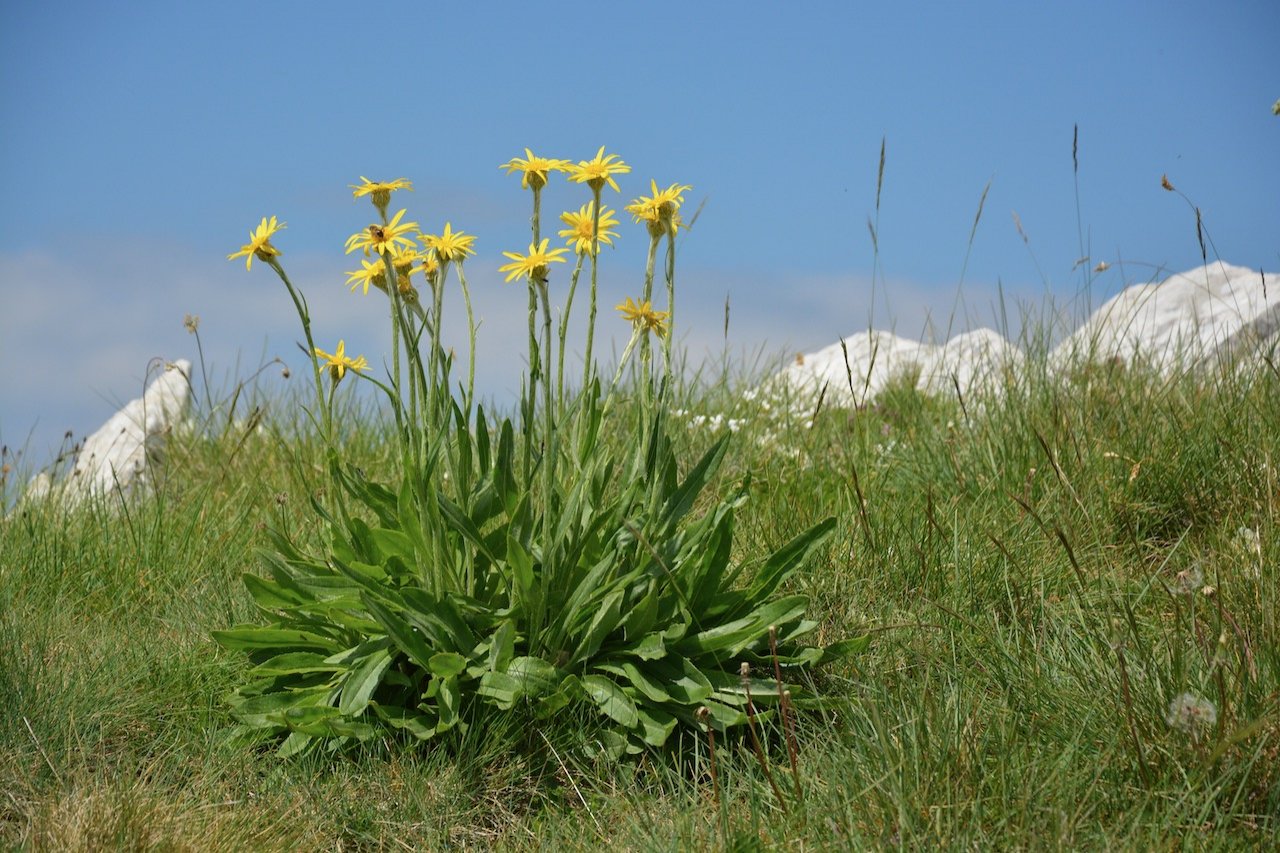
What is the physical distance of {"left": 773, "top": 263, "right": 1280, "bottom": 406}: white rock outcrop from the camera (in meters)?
5.11

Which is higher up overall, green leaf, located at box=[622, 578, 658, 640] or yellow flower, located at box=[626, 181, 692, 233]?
yellow flower, located at box=[626, 181, 692, 233]

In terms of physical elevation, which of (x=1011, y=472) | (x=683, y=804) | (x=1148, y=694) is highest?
(x=1011, y=472)

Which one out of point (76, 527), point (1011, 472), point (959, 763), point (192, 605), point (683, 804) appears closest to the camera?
point (959, 763)

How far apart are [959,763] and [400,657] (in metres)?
1.46

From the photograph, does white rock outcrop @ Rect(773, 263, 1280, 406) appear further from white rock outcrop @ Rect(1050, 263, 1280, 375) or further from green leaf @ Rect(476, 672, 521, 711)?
green leaf @ Rect(476, 672, 521, 711)

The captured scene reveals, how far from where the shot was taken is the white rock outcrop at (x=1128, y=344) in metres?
5.11

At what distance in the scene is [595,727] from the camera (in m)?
2.85

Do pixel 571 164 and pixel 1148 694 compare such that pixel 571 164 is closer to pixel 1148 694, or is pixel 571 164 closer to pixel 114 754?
pixel 1148 694

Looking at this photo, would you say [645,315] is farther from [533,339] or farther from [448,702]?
[448,702]

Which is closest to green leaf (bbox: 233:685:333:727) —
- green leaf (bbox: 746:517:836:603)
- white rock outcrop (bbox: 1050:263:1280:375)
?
green leaf (bbox: 746:517:836:603)

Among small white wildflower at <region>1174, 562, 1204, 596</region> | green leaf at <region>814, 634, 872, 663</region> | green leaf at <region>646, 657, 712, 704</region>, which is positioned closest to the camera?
small white wildflower at <region>1174, 562, 1204, 596</region>

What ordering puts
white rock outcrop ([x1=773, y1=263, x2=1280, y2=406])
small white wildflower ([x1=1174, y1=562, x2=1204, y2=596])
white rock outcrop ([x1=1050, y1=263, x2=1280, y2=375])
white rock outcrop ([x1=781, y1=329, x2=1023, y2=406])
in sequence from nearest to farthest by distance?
small white wildflower ([x1=1174, y1=562, x2=1204, y2=596])
white rock outcrop ([x1=781, y1=329, x2=1023, y2=406])
white rock outcrop ([x1=773, y1=263, x2=1280, y2=406])
white rock outcrop ([x1=1050, y1=263, x2=1280, y2=375])

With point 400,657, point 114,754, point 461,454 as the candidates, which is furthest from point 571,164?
point 114,754

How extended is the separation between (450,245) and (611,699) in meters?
1.15
